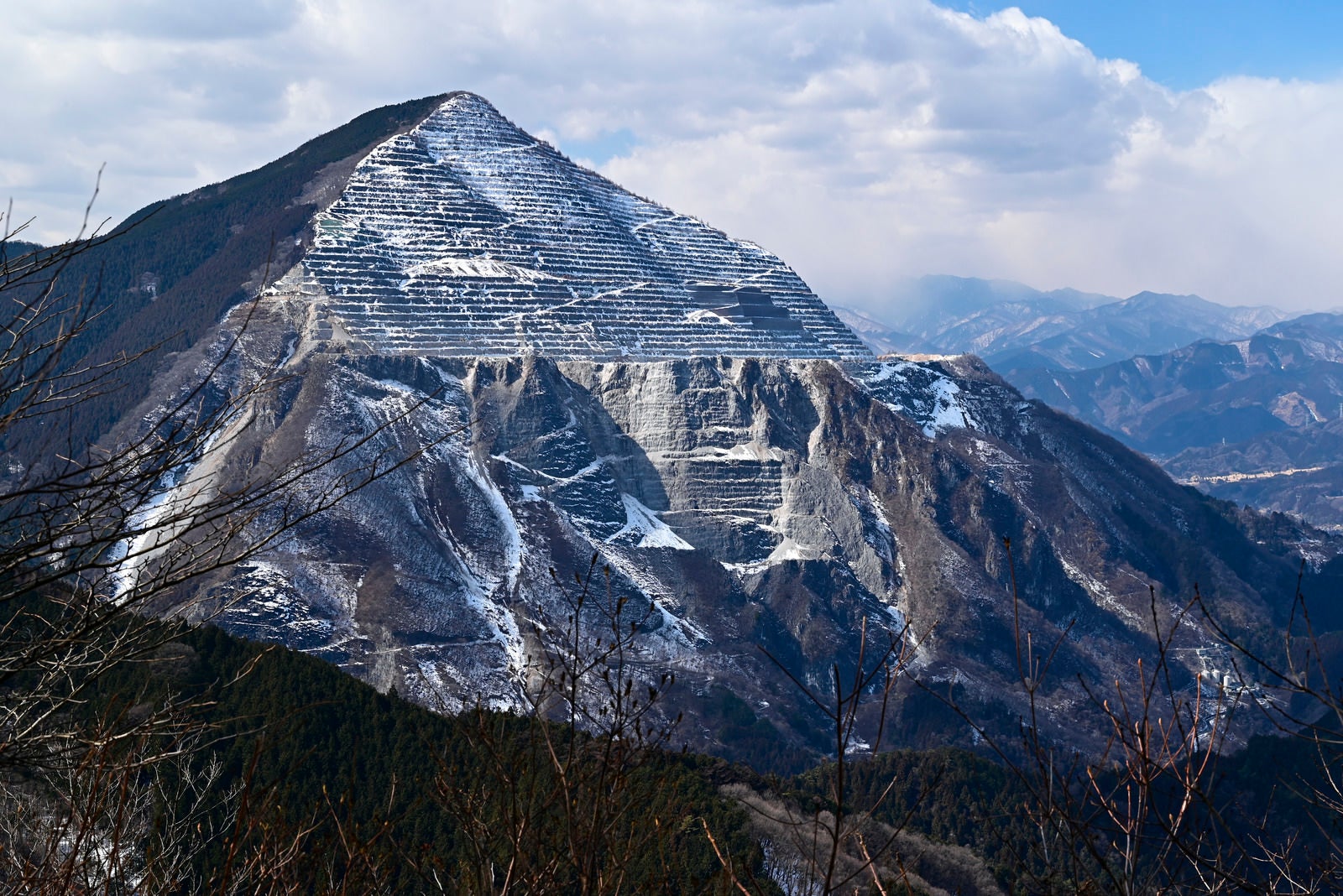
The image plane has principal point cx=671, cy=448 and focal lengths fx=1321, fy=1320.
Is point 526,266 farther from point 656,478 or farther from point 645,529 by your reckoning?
point 645,529

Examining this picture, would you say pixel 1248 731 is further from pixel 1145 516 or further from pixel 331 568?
pixel 331 568

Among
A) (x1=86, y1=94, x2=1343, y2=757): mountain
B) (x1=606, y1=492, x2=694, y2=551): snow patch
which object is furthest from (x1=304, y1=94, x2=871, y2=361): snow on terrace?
(x1=606, y1=492, x2=694, y2=551): snow patch

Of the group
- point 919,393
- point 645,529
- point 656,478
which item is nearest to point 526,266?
point 656,478

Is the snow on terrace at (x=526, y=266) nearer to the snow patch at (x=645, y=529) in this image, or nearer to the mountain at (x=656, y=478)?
the mountain at (x=656, y=478)

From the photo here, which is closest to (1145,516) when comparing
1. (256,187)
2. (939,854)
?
(939,854)

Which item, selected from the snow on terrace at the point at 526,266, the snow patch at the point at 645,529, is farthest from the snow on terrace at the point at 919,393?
the snow patch at the point at 645,529
